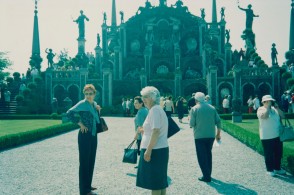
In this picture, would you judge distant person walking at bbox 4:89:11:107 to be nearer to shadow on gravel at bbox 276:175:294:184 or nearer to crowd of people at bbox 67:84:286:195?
crowd of people at bbox 67:84:286:195

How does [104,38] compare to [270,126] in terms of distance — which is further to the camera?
[104,38]

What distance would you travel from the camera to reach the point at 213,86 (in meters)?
38.8

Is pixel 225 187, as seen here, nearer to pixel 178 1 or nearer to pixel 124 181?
pixel 124 181

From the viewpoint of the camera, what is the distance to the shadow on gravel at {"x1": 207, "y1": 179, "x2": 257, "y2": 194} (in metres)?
6.79

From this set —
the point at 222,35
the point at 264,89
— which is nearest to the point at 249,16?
the point at 222,35

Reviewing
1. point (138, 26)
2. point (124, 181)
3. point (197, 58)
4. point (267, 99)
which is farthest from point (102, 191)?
point (138, 26)

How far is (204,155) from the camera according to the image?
7.71 metres

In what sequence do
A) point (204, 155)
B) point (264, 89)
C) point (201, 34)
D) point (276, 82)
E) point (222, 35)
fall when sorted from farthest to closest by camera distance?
point (222, 35) < point (201, 34) < point (264, 89) < point (276, 82) < point (204, 155)

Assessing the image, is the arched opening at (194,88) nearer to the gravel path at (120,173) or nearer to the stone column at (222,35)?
the stone column at (222,35)

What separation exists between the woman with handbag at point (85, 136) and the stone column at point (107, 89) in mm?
33897

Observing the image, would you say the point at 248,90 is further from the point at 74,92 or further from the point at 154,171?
the point at 154,171

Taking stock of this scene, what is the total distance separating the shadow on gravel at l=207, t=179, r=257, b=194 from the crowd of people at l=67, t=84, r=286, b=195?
0.25 m

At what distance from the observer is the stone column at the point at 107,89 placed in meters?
40.6

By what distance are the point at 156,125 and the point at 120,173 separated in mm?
3863
